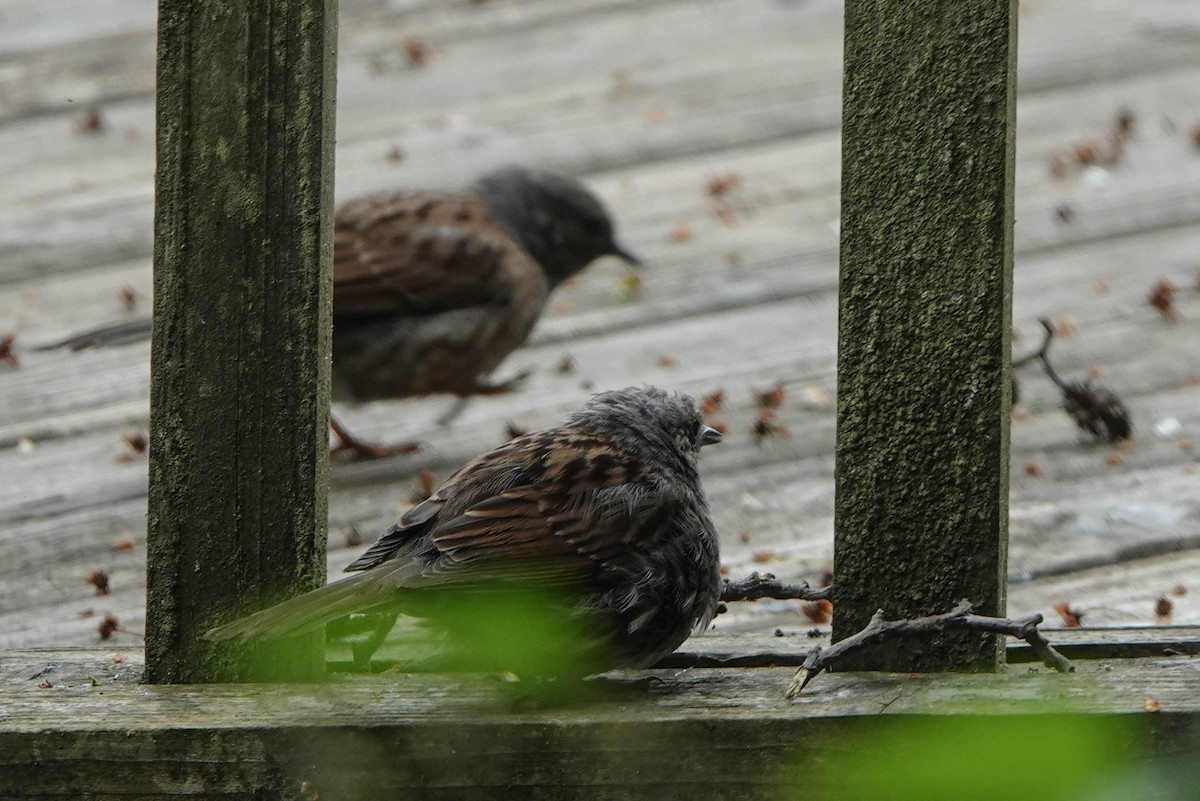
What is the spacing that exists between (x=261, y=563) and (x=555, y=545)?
40 centimetres

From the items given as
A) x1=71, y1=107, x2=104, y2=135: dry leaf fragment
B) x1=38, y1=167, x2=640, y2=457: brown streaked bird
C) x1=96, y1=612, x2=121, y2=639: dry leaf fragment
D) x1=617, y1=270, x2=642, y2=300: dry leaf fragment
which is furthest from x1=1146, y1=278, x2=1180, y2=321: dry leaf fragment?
x1=71, y1=107, x2=104, y2=135: dry leaf fragment

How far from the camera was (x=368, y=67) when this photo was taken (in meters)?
6.63

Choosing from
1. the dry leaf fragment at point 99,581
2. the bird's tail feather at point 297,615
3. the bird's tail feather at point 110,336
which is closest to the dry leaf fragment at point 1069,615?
the bird's tail feather at point 297,615

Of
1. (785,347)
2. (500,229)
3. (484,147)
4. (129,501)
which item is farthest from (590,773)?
(484,147)

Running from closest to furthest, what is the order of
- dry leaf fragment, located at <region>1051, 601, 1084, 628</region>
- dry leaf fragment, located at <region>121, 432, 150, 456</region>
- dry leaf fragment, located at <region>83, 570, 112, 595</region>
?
1. dry leaf fragment, located at <region>1051, 601, 1084, 628</region>
2. dry leaf fragment, located at <region>83, 570, 112, 595</region>
3. dry leaf fragment, located at <region>121, 432, 150, 456</region>

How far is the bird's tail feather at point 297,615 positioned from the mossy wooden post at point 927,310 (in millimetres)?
584

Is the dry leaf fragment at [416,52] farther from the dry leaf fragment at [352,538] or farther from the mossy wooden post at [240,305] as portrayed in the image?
the mossy wooden post at [240,305]

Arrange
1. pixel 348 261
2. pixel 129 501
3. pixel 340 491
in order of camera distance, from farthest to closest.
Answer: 1. pixel 348 261
2. pixel 340 491
3. pixel 129 501

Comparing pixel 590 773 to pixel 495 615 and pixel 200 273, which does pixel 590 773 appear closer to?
pixel 495 615

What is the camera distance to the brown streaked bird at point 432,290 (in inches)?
193

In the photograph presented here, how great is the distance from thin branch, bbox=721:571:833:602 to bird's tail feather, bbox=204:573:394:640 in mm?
576

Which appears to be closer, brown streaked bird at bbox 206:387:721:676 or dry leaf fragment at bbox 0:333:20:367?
brown streaked bird at bbox 206:387:721:676

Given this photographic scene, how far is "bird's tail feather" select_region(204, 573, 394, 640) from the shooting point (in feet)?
6.54

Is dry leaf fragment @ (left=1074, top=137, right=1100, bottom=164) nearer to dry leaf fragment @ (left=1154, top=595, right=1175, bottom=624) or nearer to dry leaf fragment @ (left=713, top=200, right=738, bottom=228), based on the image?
dry leaf fragment @ (left=713, top=200, right=738, bottom=228)
